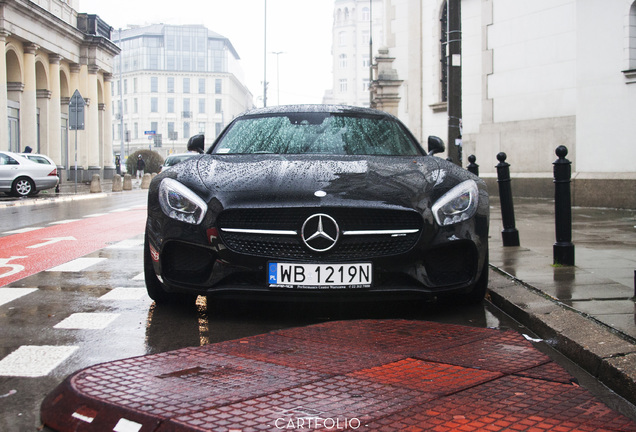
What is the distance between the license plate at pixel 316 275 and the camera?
4293 millimetres

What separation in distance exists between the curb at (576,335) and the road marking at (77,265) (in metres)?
3.81

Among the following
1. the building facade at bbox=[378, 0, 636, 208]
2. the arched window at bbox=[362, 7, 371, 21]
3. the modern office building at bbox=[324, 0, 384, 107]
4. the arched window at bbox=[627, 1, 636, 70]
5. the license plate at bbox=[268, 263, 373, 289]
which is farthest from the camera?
the arched window at bbox=[362, 7, 371, 21]

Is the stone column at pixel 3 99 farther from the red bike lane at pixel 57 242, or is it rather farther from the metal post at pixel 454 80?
the metal post at pixel 454 80

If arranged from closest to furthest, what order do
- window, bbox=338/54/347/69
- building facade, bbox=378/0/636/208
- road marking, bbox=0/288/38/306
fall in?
1. road marking, bbox=0/288/38/306
2. building facade, bbox=378/0/636/208
3. window, bbox=338/54/347/69

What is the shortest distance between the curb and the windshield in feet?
4.52

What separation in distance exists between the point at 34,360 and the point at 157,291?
135 cm

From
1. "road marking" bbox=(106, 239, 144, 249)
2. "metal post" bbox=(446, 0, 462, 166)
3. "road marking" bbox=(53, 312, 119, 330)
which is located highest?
"metal post" bbox=(446, 0, 462, 166)

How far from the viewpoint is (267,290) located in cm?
434

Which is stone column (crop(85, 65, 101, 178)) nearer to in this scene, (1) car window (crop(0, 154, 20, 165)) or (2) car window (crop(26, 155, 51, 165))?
(2) car window (crop(26, 155, 51, 165))

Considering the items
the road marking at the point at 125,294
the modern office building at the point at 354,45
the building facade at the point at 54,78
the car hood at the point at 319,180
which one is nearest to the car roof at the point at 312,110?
the car hood at the point at 319,180

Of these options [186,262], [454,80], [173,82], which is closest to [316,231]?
[186,262]

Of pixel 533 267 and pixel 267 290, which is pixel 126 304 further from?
pixel 533 267

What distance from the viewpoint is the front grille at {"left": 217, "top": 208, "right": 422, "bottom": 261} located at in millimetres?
4332

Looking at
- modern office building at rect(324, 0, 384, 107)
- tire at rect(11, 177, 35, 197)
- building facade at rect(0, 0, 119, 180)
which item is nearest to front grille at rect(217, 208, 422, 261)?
tire at rect(11, 177, 35, 197)
